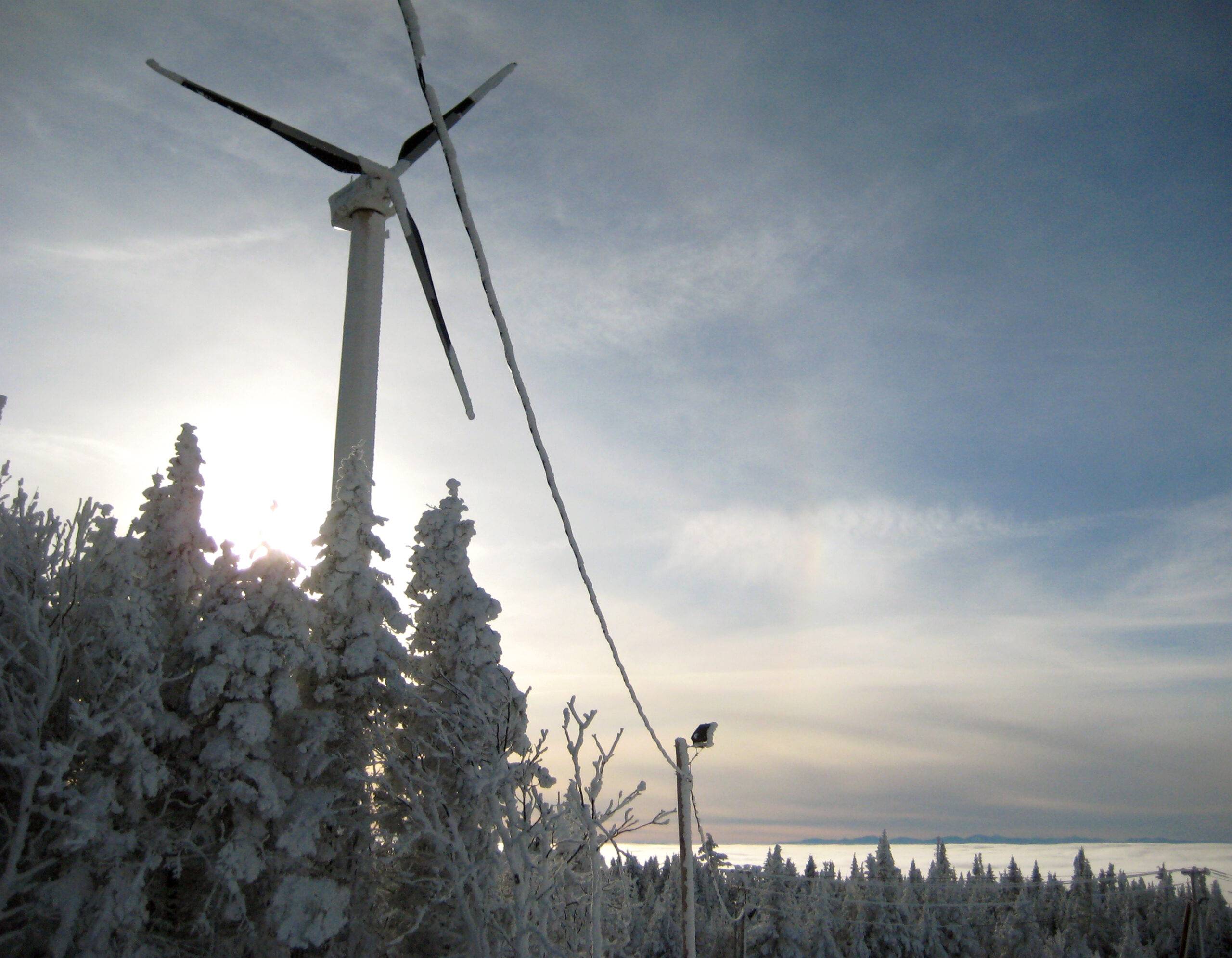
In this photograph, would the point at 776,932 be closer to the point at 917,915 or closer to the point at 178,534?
the point at 917,915

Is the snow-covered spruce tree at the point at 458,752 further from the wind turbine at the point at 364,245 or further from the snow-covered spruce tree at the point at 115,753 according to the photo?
the snow-covered spruce tree at the point at 115,753

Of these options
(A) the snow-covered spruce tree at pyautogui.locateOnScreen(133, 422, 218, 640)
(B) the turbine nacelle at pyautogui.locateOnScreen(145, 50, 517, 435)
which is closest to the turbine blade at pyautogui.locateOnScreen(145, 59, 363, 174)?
(B) the turbine nacelle at pyautogui.locateOnScreen(145, 50, 517, 435)

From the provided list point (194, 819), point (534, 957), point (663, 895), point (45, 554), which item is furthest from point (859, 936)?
point (45, 554)

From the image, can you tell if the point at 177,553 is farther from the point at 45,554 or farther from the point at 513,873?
the point at 513,873

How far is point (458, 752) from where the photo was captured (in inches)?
918

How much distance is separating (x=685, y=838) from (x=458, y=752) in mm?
8683

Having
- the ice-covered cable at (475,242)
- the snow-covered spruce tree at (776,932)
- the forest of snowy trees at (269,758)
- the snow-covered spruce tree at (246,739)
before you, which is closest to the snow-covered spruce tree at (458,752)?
the forest of snowy trees at (269,758)

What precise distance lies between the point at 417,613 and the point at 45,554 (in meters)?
9.92

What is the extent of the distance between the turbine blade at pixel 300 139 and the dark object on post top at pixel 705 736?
21.7 m

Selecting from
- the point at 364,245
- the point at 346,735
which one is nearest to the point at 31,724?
the point at 346,735

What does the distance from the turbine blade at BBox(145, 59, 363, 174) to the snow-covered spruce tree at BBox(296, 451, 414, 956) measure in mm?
11161

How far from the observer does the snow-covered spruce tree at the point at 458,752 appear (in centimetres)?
2052

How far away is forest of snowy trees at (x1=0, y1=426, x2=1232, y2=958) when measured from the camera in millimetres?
17812

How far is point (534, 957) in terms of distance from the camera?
20.3 m
